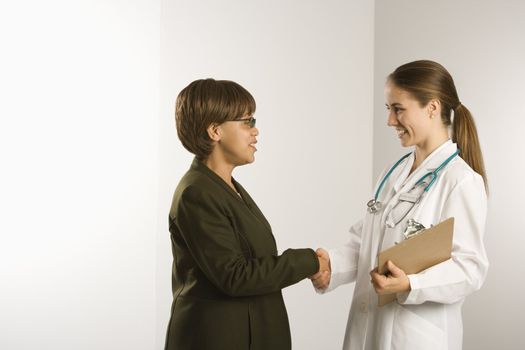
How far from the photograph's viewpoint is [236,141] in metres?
2.14

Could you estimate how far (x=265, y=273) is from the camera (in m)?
1.99

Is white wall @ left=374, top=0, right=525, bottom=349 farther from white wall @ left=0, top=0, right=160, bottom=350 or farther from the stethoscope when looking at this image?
white wall @ left=0, top=0, right=160, bottom=350

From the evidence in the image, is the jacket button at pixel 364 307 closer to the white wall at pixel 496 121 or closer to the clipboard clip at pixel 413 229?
the clipboard clip at pixel 413 229

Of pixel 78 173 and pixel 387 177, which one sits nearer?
pixel 387 177

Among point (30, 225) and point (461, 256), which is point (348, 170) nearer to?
point (30, 225)

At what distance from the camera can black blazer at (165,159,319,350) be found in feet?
6.46

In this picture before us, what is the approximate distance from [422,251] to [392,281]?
128 millimetres

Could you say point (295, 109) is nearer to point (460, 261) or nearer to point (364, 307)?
point (364, 307)

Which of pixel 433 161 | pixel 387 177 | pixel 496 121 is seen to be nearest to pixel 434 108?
pixel 433 161

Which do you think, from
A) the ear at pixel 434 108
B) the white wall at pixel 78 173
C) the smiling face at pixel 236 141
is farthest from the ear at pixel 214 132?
the white wall at pixel 78 173

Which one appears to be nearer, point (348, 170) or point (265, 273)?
point (265, 273)

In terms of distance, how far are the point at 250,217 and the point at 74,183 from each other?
193 cm

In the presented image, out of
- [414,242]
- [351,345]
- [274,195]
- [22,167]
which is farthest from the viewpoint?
[274,195]

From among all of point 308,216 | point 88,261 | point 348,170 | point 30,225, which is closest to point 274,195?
point 308,216
